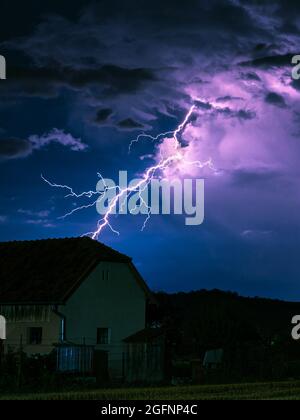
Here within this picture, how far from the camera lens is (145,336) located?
4916 centimetres

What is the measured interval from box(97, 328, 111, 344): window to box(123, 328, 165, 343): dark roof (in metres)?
0.97

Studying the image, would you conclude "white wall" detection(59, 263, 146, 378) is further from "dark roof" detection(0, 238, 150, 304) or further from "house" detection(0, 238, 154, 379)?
"dark roof" detection(0, 238, 150, 304)

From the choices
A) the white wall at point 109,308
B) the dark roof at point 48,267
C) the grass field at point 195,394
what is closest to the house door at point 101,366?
the white wall at point 109,308

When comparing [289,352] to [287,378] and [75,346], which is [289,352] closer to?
[287,378]

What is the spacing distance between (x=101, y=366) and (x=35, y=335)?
5.66 metres

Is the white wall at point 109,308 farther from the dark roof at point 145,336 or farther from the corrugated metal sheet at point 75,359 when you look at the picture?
the corrugated metal sheet at point 75,359

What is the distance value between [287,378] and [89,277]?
39.7ft

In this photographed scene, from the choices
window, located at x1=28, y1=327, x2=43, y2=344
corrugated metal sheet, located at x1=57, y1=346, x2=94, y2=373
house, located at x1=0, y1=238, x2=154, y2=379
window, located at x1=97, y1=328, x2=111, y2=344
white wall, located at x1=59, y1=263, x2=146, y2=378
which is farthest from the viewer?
window, located at x1=97, y1=328, x2=111, y2=344

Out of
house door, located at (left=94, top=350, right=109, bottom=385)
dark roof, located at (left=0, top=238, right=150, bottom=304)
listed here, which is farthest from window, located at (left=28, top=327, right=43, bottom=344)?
house door, located at (left=94, top=350, right=109, bottom=385)

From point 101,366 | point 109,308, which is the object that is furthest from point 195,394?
point 109,308

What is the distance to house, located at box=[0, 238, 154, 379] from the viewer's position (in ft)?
152

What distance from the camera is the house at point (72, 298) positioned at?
46469 millimetres
